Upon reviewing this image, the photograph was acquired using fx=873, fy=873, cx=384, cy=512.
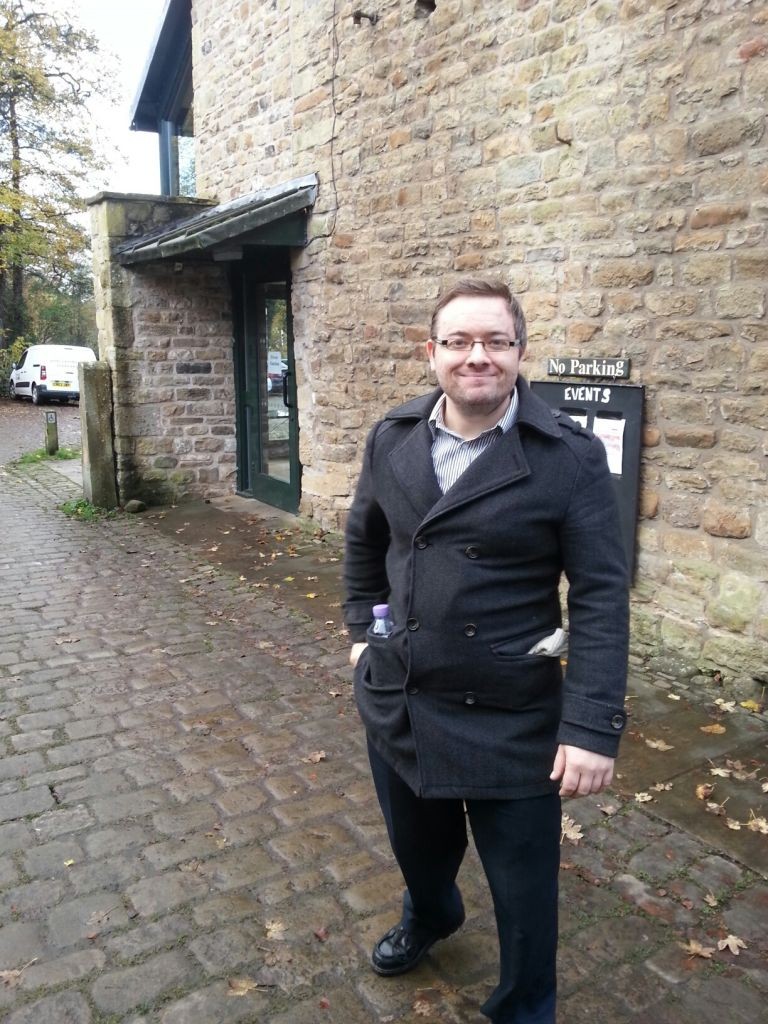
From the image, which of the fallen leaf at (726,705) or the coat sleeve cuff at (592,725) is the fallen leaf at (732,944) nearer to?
the coat sleeve cuff at (592,725)

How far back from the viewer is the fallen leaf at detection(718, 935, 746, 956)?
2734 millimetres

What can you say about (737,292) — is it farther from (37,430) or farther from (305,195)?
(37,430)

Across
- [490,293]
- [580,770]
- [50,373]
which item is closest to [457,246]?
[490,293]

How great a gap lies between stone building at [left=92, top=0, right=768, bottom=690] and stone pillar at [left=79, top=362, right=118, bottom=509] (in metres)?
0.15

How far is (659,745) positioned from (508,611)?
2402 millimetres

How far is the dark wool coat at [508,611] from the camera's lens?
6.66 feet

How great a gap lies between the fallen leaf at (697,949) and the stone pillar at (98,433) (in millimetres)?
8242

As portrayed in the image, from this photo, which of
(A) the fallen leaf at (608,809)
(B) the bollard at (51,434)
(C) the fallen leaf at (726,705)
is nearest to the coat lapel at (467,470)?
(A) the fallen leaf at (608,809)

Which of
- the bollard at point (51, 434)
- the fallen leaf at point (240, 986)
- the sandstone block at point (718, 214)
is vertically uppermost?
the sandstone block at point (718, 214)

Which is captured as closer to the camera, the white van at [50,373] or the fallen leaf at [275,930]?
the fallen leaf at [275,930]

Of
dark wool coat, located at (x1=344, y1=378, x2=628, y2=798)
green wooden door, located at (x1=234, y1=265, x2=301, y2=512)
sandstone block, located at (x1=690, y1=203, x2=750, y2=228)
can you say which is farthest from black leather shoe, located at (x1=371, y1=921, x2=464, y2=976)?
green wooden door, located at (x1=234, y1=265, x2=301, y2=512)

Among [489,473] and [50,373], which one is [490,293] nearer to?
[489,473]

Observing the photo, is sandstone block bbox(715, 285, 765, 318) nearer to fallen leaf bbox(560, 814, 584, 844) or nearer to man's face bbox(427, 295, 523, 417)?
fallen leaf bbox(560, 814, 584, 844)

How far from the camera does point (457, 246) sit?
6270 mm
